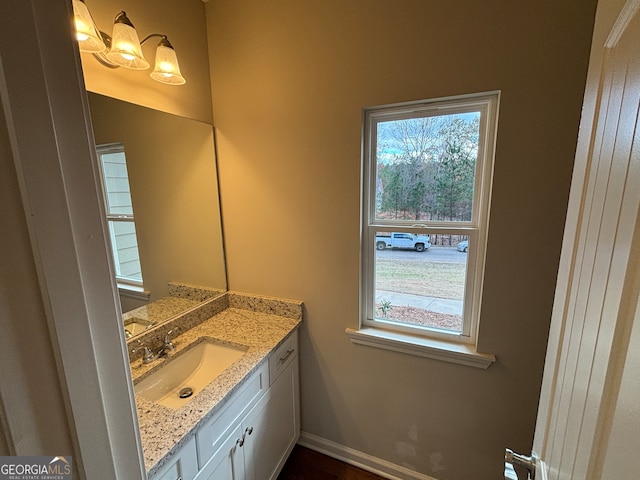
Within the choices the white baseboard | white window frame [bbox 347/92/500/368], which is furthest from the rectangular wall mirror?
the white baseboard

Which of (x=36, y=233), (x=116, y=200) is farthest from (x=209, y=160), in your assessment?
(x=36, y=233)

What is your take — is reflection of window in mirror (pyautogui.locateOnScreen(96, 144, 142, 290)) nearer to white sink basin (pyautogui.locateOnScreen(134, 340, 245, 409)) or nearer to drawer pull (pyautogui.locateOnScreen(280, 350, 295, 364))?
white sink basin (pyautogui.locateOnScreen(134, 340, 245, 409))

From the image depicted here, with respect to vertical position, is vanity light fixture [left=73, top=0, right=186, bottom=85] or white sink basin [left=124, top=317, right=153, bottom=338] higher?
vanity light fixture [left=73, top=0, right=186, bottom=85]

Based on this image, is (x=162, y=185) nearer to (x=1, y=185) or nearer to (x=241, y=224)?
(x=241, y=224)

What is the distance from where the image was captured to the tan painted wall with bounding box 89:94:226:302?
1.29m

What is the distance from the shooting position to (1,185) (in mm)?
302

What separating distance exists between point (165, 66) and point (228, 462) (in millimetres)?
1785

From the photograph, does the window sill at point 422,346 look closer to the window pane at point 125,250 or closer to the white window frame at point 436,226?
the white window frame at point 436,226

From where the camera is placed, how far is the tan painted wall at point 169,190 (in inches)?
50.6

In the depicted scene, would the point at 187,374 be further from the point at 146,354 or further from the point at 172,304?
the point at 172,304

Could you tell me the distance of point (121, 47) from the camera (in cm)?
107

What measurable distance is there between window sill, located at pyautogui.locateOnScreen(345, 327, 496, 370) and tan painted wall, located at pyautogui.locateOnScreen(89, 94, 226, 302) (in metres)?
0.99

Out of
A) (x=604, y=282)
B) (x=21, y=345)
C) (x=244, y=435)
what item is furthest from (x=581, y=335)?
(x=244, y=435)

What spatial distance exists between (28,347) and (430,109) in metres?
1.53
